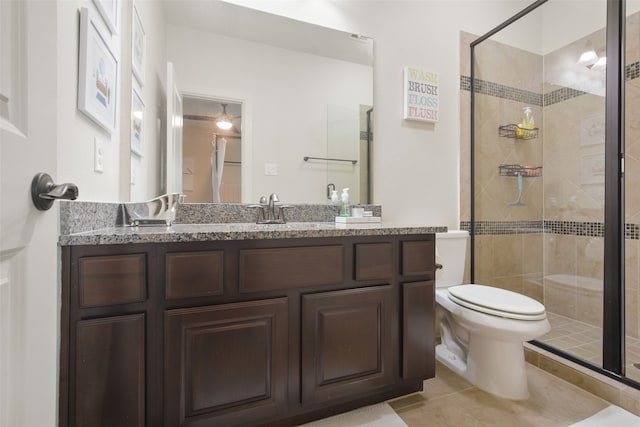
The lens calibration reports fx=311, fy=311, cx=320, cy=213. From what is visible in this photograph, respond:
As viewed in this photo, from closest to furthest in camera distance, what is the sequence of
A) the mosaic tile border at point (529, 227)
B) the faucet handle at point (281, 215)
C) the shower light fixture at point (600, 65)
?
the faucet handle at point (281, 215) → the shower light fixture at point (600, 65) → the mosaic tile border at point (529, 227)

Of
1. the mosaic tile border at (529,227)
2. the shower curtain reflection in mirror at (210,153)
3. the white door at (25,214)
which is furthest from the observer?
the mosaic tile border at (529,227)

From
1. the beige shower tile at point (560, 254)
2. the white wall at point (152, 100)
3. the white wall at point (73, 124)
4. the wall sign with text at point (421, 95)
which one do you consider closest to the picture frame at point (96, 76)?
the white wall at point (73, 124)

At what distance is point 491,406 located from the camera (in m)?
1.45

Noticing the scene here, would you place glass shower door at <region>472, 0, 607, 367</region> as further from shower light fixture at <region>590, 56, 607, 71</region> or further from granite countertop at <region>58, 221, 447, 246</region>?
granite countertop at <region>58, 221, 447, 246</region>

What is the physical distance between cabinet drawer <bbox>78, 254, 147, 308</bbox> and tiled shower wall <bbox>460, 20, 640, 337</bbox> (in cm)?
205

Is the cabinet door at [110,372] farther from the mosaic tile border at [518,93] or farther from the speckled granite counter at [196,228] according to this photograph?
the mosaic tile border at [518,93]

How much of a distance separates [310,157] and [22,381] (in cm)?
152

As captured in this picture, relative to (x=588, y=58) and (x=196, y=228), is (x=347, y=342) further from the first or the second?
(x=588, y=58)

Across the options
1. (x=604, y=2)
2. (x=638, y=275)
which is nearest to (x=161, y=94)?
(x=604, y=2)

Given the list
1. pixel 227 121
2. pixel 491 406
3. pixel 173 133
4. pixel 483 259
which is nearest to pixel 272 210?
pixel 227 121

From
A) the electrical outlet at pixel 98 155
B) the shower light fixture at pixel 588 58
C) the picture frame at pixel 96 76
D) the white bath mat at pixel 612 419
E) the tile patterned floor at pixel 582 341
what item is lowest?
the white bath mat at pixel 612 419

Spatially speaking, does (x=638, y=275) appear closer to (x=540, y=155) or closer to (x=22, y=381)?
(x=540, y=155)

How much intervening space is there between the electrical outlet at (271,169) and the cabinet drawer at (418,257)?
824 millimetres

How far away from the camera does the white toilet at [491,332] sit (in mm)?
1420
